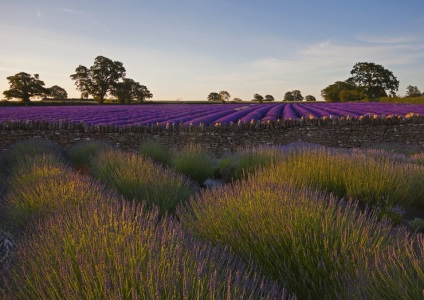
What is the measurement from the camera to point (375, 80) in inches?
2361

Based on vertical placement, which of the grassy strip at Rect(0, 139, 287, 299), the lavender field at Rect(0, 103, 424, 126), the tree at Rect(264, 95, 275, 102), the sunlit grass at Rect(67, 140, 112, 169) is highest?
the tree at Rect(264, 95, 275, 102)

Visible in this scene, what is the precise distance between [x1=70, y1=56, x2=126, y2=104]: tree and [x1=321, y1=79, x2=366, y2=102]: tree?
34.0 m

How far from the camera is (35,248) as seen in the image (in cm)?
241

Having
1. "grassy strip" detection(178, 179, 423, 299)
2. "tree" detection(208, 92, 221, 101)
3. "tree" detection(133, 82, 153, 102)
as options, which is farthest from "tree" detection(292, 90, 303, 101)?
"grassy strip" detection(178, 179, 423, 299)

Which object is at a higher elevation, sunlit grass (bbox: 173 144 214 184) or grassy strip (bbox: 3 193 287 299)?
grassy strip (bbox: 3 193 287 299)

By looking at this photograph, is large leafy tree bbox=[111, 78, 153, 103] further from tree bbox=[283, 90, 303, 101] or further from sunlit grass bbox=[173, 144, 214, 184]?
sunlit grass bbox=[173, 144, 214, 184]

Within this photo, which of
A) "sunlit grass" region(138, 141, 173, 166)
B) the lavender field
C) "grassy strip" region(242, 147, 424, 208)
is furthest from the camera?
the lavender field

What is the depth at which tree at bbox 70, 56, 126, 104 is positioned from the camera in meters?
57.0

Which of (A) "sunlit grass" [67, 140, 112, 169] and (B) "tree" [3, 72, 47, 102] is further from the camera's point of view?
(B) "tree" [3, 72, 47, 102]

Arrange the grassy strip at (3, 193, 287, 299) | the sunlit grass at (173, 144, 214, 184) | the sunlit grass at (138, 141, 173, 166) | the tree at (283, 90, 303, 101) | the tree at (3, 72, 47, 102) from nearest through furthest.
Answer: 1. the grassy strip at (3, 193, 287, 299)
2. the sunlit grass at (173, 144, 214, 184)
3. the sunlit grass at (138, 141, 173, 166)
4. the tree at (3, 72, 47, 102)
5. the tree at (283, 90, 303, 101)

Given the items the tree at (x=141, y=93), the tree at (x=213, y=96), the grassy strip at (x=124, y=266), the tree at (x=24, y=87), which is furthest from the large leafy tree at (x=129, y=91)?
the grassy strip at (x=124, y=266)

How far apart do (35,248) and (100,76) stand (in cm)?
5836

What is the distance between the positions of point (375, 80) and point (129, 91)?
129 ft

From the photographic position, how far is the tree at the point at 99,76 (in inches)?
2245
